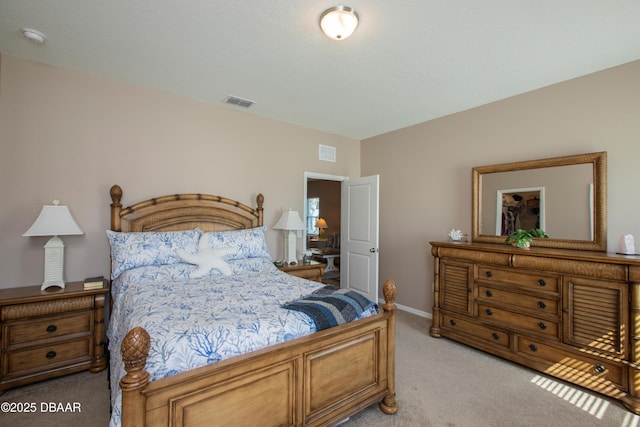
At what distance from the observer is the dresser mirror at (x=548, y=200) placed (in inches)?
106

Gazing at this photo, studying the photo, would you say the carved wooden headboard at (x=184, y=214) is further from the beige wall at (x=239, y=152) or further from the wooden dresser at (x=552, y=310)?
the wooden dresser at (x=552, y=310)

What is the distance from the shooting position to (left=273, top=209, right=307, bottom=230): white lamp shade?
152 inches

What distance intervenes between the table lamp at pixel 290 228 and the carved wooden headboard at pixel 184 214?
295 millimetres

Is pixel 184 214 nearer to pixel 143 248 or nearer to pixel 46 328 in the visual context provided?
Answer: pixel 143 248

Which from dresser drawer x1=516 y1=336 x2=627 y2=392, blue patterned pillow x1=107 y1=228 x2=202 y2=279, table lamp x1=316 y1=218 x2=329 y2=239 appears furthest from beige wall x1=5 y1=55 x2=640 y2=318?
table lamp x1=316 y1=218 x2=329 y2=239

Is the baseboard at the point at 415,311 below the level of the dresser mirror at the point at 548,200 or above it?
below

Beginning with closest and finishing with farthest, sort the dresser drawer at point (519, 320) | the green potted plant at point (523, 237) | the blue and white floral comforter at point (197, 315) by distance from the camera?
the blue and white floral comforter at point (197, 315) → the dresser drawer at point (519, 320) → the green potted plant at point (523, 237)

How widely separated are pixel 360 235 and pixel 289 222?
119 centimetres

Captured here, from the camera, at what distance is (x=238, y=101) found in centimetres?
352

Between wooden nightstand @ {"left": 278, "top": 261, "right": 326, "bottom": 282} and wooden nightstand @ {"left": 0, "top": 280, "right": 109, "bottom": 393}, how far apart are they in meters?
1.80

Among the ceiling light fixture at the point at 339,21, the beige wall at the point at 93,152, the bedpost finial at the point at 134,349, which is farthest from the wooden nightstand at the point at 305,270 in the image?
the ceiling light fixture at the point at 339,21

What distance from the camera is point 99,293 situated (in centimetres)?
254

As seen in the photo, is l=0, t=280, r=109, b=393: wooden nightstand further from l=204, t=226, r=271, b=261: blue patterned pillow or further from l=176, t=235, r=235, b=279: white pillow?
l=204, t=226, r=271, b=261: blue patterned pillow

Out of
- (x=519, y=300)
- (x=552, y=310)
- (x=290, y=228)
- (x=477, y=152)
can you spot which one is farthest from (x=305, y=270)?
(x=477, y=152)
